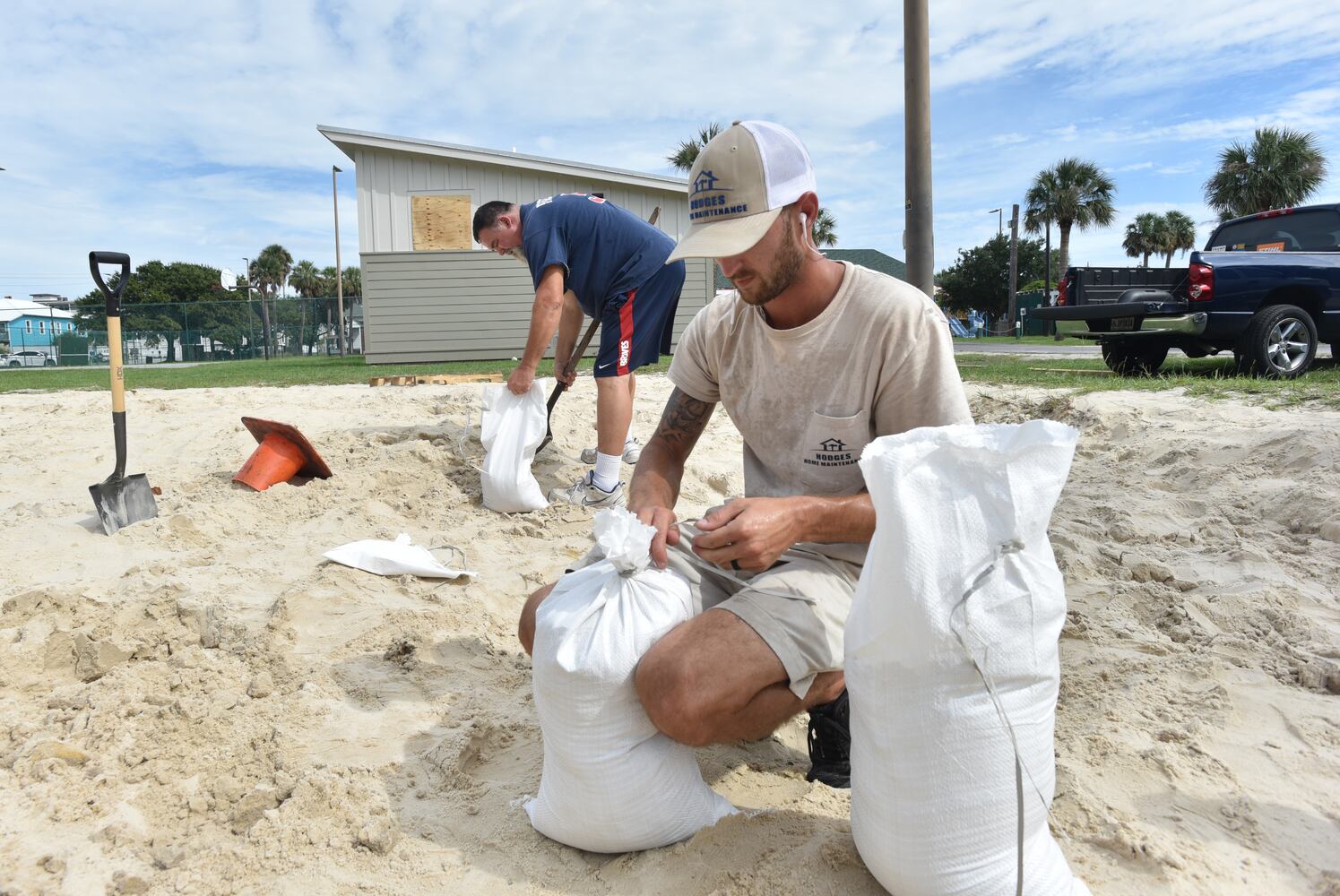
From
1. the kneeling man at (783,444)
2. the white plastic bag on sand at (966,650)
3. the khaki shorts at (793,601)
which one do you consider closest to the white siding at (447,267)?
the kneeling man at (783,444)

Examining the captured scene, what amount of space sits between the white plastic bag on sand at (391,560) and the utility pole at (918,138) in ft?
10.5

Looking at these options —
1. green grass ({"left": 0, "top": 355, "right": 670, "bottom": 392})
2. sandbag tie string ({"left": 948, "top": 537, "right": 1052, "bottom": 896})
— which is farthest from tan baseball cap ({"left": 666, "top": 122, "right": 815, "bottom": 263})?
green grass ({"left": 0, "top": 355, "right": 670, "bottom": 392})

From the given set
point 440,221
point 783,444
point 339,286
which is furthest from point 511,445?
point 339,286

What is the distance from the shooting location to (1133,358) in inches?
319

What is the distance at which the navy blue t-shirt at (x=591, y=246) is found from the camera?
4.07 m

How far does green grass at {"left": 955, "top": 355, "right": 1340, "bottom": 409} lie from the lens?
4.67 m

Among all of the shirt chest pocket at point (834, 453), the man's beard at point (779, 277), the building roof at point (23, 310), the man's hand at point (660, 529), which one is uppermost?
the building roof at point (23, 310)

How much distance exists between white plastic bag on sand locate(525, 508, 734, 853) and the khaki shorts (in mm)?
160

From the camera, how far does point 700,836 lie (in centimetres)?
158

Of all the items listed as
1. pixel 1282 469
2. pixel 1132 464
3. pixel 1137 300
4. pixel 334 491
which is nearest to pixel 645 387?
pixel 334 491

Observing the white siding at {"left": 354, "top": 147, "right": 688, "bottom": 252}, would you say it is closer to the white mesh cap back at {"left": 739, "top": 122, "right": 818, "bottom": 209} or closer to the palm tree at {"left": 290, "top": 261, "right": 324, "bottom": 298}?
the white mesh cap back at {"left": 739, "top": 122, "right": 818, "bottom": 209}

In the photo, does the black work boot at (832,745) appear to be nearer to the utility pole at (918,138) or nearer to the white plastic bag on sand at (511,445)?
the white plastic bag on sand at (511,445)

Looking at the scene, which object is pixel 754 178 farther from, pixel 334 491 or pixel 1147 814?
pixel 334 491

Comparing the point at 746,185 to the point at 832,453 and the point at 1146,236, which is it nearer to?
the point at 832,453
